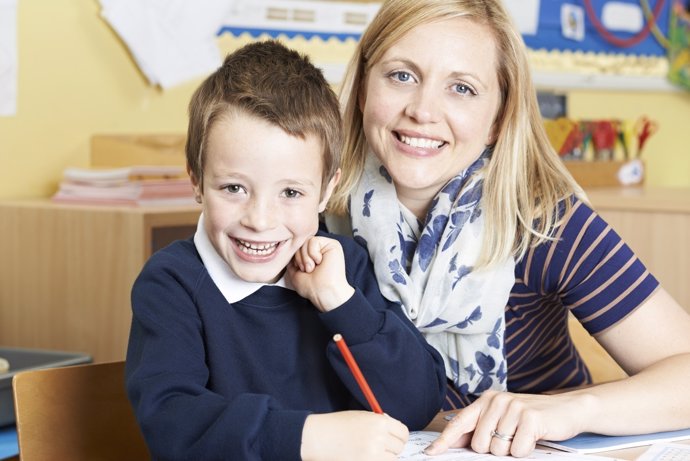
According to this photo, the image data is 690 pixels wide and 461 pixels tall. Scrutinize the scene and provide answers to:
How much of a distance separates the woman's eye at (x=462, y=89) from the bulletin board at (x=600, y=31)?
1.94 metres

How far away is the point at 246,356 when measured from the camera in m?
1.18

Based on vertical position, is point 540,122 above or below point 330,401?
above

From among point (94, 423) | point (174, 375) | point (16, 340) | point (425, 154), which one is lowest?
point (16, 340)

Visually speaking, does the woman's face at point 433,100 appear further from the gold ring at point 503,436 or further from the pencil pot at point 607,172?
the pencil pot at point 607,172

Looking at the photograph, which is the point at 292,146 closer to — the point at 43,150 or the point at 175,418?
the point at 175,418

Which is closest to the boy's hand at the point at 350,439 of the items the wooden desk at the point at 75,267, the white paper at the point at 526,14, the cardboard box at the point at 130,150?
the wooden desk at the point at 75,267

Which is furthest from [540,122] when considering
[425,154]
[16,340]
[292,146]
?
[16,340]

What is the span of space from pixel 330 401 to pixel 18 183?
1234mm

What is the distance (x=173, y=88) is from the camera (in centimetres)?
247

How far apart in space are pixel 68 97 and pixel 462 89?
117 centimetres

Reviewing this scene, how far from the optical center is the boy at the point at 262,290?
1126 mm

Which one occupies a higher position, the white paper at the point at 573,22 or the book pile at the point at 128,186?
the white paper at the point at 573,22

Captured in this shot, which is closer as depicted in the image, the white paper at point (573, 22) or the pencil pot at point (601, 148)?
the pencil pot at point (601, 148)

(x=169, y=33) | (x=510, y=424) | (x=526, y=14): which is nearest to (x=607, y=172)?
(x=526, y=14)
